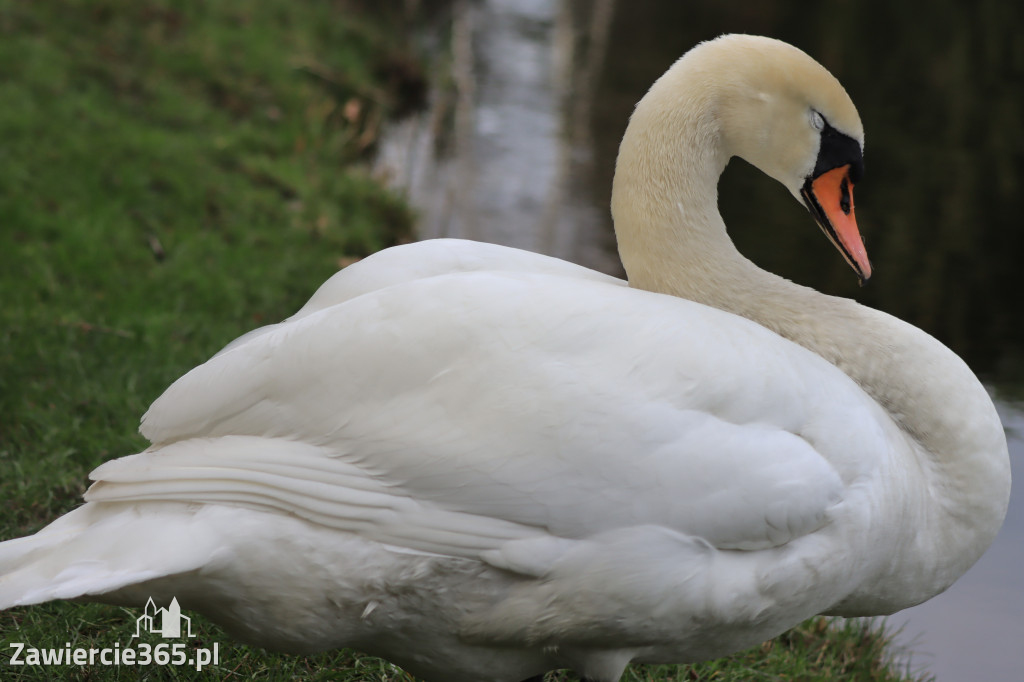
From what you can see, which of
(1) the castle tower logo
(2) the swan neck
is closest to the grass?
(1) the castle tower logo

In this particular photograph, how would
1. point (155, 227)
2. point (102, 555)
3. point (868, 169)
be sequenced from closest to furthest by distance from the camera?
point (102, 555), point (155, 227), point (868, 169)

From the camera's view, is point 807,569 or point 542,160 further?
point 542,160

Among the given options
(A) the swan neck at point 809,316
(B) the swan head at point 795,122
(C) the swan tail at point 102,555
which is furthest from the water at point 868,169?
(C) the swan tail at point 102,555

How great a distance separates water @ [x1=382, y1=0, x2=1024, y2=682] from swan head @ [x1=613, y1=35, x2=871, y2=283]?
1.71m

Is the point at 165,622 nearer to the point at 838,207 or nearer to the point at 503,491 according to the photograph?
the point at 503,491

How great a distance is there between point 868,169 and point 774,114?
218 inches

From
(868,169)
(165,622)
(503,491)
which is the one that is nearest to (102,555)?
(165,622)

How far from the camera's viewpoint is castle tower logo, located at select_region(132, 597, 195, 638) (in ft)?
7.31

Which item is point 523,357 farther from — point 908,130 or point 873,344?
point 908,130

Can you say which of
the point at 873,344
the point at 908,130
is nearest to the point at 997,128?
the point at 908,130

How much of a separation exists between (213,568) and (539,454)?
62 centimetres

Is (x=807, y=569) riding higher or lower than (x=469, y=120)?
lower

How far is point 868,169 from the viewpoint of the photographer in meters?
7.77

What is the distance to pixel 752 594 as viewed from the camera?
84.8 inches
